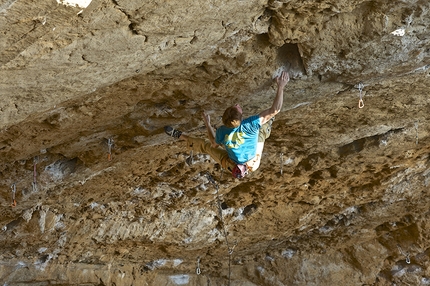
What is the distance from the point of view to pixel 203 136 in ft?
14.9

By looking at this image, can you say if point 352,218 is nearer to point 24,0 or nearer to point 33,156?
point 33,156

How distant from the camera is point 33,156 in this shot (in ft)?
14.5

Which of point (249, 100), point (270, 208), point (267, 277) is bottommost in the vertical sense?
point (267, 277)

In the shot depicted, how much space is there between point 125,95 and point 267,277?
463 centimetres

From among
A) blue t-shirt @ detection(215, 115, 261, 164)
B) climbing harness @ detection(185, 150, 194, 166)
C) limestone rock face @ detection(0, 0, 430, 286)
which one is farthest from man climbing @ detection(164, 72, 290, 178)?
climbing harness @ detection(185, 150, 194, 166)

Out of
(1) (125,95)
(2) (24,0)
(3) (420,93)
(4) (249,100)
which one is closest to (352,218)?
(3) (420,93)

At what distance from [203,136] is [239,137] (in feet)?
3.70

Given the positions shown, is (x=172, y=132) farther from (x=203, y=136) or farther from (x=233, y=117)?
(x=233, y=117)

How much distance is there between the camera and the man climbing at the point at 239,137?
3277 millimetres

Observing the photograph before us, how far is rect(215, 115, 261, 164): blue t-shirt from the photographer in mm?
3375

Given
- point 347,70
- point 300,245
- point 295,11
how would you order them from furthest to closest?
point 300,245 → point 347,70 → point 295,11

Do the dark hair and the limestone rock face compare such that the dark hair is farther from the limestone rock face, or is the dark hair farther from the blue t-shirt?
the limestone rock face

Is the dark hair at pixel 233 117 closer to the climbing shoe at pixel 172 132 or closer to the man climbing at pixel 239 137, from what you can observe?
the man climbing at pixel 239 137

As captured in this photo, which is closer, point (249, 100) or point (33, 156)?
point (249, 100)
